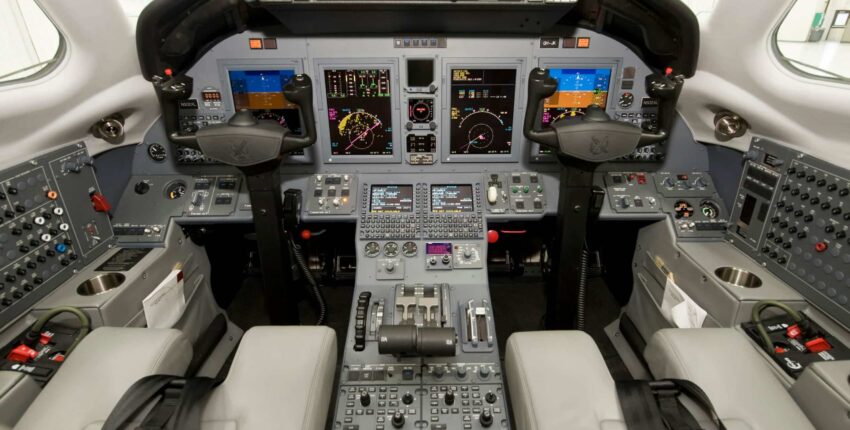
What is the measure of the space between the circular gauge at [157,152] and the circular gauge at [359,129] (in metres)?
0.98

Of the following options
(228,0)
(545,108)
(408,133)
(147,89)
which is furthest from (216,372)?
(545,108)

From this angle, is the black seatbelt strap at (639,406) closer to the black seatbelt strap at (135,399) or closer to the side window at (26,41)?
the black seatbelt strap at (135,399)

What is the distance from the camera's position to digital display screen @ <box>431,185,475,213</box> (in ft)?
8.54

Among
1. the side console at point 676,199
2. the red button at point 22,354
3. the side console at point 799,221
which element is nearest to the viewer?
the red button at point 22,354

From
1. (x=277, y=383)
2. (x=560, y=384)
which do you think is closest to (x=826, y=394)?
(x=560, y=384)

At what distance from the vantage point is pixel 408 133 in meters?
2.61

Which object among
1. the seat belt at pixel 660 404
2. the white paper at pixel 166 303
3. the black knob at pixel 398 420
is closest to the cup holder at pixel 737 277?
Result: the seat belt at pixel 660 404

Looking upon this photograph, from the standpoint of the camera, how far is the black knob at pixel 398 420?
171 cm

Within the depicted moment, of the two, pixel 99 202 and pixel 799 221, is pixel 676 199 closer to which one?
pixel 799 221

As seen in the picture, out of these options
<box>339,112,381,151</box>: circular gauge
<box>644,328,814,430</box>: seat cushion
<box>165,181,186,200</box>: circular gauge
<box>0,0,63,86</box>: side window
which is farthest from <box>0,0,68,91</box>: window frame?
<box>644,328,814,430</box>: seat cushion

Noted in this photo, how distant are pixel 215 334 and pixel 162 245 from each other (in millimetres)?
623

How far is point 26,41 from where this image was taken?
2828mm

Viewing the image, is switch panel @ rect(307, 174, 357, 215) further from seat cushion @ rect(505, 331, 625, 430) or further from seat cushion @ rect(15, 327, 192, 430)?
seat cushion @ rect(505, 331, 625, 430)

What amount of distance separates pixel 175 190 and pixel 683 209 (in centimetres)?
273
